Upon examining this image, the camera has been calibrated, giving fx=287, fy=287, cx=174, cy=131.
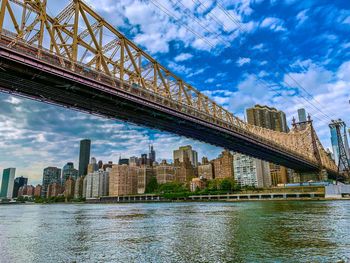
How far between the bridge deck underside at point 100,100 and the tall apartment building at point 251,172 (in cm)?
9175

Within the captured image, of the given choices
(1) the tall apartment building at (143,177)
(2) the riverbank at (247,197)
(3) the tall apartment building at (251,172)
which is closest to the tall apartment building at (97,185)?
(1) the tall apartment building at (143,177)

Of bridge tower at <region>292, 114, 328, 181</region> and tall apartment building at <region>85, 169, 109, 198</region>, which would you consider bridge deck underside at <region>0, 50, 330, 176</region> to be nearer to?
bridge tower at <region>292, 114, 328, 181</region>

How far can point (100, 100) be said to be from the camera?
92.3 feet

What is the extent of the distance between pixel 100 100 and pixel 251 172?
11861cm

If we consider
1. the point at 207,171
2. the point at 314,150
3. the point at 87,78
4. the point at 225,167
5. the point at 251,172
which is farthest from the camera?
the point at 207,171

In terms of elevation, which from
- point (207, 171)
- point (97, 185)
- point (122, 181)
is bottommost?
point (97, 185)

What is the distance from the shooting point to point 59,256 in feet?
34.4

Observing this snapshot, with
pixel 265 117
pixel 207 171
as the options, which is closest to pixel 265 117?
pixel 265 117

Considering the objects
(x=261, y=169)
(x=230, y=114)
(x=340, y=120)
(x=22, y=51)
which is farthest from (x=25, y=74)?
(x=261, y=169)

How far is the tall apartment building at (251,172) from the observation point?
134 m

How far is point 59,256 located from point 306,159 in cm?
7447

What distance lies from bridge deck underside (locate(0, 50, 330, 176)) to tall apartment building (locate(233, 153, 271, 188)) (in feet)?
301

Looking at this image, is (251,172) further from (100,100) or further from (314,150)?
(100,100)

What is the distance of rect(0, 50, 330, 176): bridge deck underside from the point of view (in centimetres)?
2145
